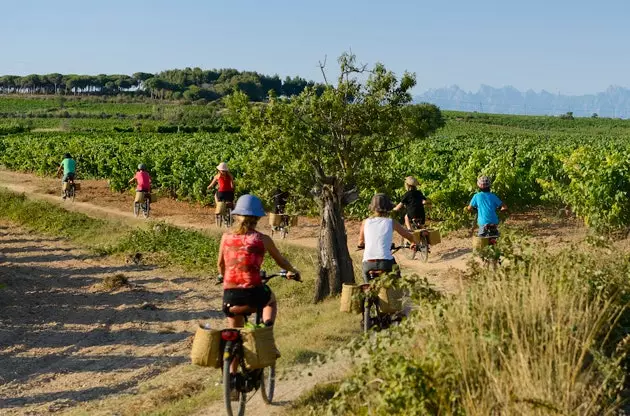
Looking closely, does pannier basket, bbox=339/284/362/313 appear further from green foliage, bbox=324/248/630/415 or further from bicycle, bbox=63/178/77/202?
bicycle, bbox=63/178/77/202

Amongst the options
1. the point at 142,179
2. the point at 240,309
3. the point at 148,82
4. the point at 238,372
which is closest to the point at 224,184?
the point at 142,179

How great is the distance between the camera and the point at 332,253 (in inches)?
543

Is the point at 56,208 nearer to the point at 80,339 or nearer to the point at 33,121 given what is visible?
the point at 80,339

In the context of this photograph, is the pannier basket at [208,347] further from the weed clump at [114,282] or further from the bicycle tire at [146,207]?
the bicycle tire at [146,207]

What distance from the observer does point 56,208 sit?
2808 centimetres

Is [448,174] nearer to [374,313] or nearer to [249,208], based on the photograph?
[374,313]

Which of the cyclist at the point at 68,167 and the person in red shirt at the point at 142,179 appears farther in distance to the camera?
the cyclist at the point at 68,167

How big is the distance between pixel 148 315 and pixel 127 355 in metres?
2.53

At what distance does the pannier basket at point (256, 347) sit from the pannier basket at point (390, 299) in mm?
2015

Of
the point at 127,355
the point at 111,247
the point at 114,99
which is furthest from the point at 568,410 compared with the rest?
the point at 114,99

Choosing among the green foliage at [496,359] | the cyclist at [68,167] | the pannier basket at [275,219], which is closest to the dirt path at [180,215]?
the pannier basket at [275,219]

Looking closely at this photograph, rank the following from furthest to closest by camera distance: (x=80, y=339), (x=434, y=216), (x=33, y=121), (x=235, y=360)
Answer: (x=33, y=121)
(x=434, y=216)
(x=80, y=339)
(x=235, y=360)

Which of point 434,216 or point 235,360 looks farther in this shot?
point 434,216

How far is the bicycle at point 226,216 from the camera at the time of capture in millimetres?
21172
